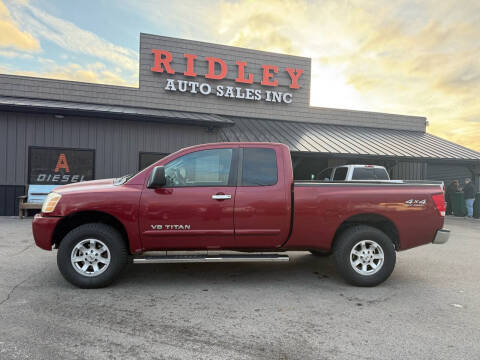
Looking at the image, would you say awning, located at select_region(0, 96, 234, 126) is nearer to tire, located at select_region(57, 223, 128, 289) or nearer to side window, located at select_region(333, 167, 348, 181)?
side window, located at select_region(333, 167, 348, 181)

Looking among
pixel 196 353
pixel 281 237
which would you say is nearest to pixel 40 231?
pixel 196 353

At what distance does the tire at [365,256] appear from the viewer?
4387 millimetres

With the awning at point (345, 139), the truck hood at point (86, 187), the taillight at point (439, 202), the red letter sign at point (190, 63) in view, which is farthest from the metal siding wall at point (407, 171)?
the truck hood at point (86, 187)

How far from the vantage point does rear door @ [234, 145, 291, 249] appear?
4.27 metres

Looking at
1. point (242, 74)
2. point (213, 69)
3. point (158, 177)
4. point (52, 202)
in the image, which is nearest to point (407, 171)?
point (242, 74)

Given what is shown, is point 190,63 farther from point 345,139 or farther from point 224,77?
point 345,139

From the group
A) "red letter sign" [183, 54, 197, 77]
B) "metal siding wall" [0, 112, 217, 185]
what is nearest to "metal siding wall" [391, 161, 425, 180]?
"metal siding wall" [0, 112, 217, 185]

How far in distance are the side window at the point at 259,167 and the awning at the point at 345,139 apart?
23.4 ft

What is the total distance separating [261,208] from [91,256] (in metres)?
2.31

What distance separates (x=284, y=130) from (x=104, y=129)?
286 inches

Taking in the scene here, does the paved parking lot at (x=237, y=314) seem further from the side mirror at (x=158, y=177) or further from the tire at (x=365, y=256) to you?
the side mirror at (x=158, y=177)

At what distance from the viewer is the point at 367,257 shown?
4.46 metres

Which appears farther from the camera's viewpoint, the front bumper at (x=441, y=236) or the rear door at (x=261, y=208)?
the front bumper at (x=441, y=236)

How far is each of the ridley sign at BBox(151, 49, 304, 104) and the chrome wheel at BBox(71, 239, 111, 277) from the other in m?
10.4
